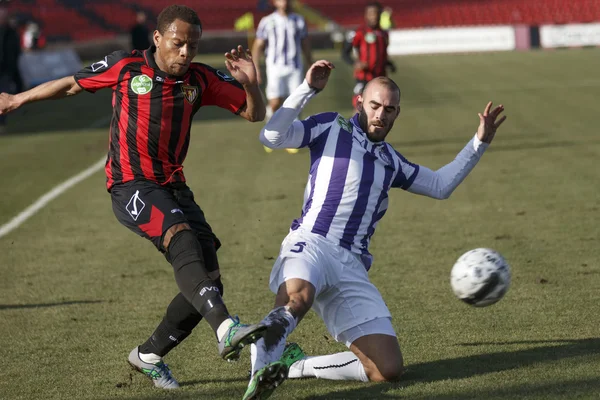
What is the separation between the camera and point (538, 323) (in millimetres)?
6039

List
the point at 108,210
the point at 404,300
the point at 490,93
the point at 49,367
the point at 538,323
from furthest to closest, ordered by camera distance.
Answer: the point at 490,93
the point at 108,210
the point at 404,300
the point at 538,323
the point at 49,367

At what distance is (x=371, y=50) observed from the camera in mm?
15695

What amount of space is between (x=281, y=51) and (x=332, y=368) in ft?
33.3

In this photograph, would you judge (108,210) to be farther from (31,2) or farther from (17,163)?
(31,2)

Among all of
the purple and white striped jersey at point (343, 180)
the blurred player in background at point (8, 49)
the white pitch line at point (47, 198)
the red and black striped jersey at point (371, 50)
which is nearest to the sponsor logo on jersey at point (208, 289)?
the purple and white striped jersey at point (343, 180)

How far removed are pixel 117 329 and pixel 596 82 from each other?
19770 mm

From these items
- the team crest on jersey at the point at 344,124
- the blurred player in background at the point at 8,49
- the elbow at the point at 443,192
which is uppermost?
the team crest on jersey at the point at 344,124

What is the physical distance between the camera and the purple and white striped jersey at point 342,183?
17.2 ft

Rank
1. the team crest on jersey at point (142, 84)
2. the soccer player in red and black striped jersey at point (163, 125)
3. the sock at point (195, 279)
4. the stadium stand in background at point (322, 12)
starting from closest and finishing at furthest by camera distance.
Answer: the sock at point (195, 279) < the soccer player in red and black striped jersey at point (163, 125) < the team crest on jersey at point (142, 84) < the stadium stand in background at point (322, 12)

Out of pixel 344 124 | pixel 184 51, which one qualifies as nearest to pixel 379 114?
pixel 344 124

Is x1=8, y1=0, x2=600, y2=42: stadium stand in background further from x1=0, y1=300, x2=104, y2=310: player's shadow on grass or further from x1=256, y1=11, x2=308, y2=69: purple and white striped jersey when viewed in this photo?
x1=0, y1=300, x2=104, y2=310: player's shadow on grass

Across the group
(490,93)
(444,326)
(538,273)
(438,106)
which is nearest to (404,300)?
(444,326)

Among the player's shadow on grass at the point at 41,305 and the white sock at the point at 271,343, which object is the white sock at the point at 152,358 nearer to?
the white sock at the point at 271,343

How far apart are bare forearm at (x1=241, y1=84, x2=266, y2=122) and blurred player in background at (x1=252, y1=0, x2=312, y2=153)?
9385 millimetres
